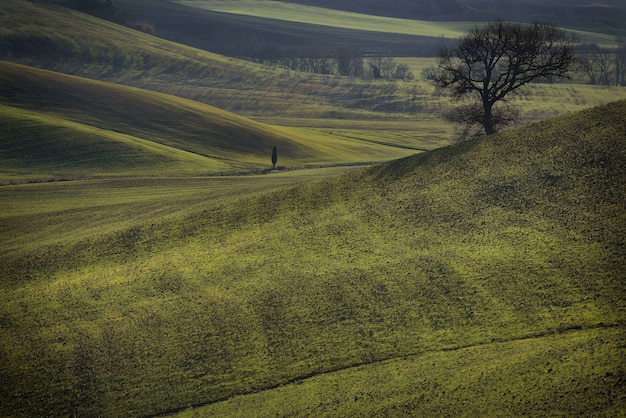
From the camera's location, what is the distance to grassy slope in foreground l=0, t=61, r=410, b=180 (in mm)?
72188

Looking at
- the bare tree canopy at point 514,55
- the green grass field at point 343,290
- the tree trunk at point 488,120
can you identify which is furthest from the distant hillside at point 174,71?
the bare tree canopy at point 514,55

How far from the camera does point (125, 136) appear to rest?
3246 inches

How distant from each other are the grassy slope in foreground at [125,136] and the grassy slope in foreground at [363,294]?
33.4 metres

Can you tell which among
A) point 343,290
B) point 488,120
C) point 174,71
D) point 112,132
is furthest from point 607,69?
point 343,290

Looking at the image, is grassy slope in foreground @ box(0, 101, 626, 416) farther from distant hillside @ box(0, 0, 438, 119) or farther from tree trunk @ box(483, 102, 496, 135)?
distant hillside @ box(0, 0, 438, 119)

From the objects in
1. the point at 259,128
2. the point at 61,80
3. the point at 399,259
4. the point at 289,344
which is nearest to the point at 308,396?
the point at 289,344

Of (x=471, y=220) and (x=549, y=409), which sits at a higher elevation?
(x=471, y=220)

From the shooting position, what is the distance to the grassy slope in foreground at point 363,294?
23.2 m

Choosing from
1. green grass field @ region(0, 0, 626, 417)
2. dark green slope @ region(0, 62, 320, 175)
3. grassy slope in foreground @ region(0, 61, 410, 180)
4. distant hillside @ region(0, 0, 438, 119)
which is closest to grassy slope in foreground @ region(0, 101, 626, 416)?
green grass field @ region(0, 0, 626, 417)

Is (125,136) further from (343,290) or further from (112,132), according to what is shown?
(343,290)

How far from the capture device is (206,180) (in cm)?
6612

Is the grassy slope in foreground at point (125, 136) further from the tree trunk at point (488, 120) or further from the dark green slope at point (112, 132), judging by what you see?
the tree trunk at point (488, 120)

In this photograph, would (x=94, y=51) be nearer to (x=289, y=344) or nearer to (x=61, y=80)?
(x=61, y=80)

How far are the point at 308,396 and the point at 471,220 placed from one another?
614 inches
